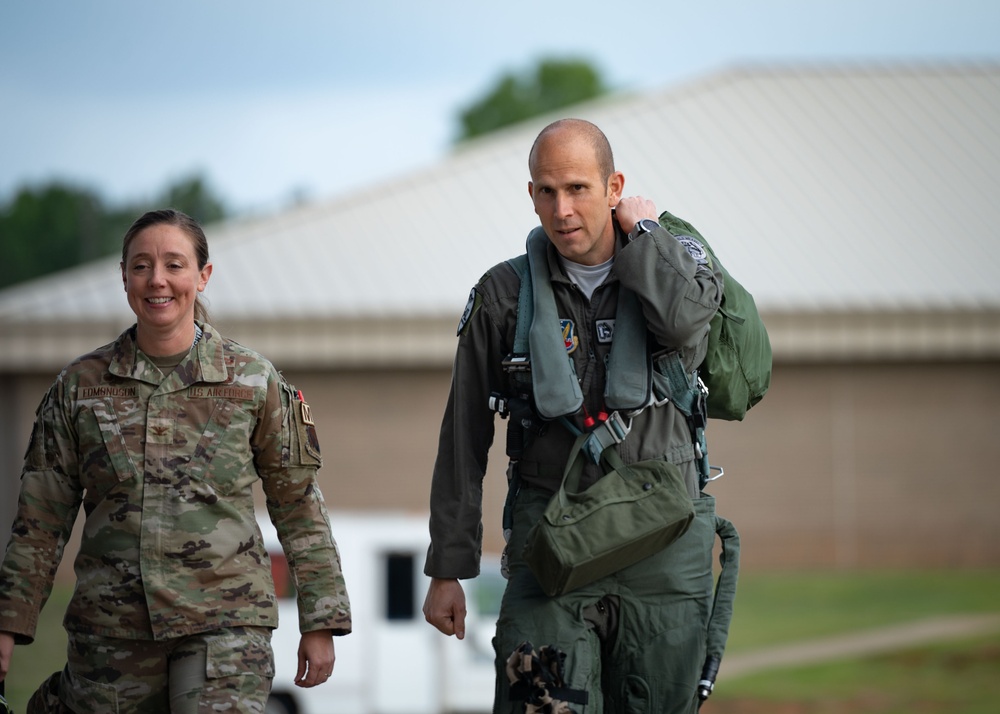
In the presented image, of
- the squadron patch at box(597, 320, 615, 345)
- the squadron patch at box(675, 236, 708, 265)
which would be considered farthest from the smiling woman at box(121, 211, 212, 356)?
the squadron patch at box(675, 236, 708, 265)

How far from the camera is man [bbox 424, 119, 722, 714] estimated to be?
389cm

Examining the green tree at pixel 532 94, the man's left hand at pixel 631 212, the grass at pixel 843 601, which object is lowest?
the grass at pixel 843 601

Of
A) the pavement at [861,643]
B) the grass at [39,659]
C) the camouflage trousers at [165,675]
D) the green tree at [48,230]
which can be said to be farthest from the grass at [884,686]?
the green tree at [48,230]

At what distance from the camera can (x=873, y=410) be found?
2044cm

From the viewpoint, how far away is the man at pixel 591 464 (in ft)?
12.8

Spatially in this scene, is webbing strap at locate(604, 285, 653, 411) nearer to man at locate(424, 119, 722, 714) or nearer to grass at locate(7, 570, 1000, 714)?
man at locate(424, 119, 722, 714)

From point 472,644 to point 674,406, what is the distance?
8257 millimetres

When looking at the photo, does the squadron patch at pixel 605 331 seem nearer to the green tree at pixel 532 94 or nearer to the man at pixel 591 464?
the man at pixel 591 464

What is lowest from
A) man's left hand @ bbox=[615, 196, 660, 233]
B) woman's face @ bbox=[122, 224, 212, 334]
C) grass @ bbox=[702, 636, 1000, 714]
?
grass @ bbox=[702, 636, 1000, 714]

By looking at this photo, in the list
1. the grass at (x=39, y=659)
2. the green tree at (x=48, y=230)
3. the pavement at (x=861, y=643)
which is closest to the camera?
the grass at (x=39, y=659)

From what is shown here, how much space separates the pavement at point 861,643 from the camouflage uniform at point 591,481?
1073cm

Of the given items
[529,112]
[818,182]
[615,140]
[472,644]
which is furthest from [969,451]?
[529,112]

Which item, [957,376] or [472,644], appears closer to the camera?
[472,644]

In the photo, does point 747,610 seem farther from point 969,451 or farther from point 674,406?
point 674,406
